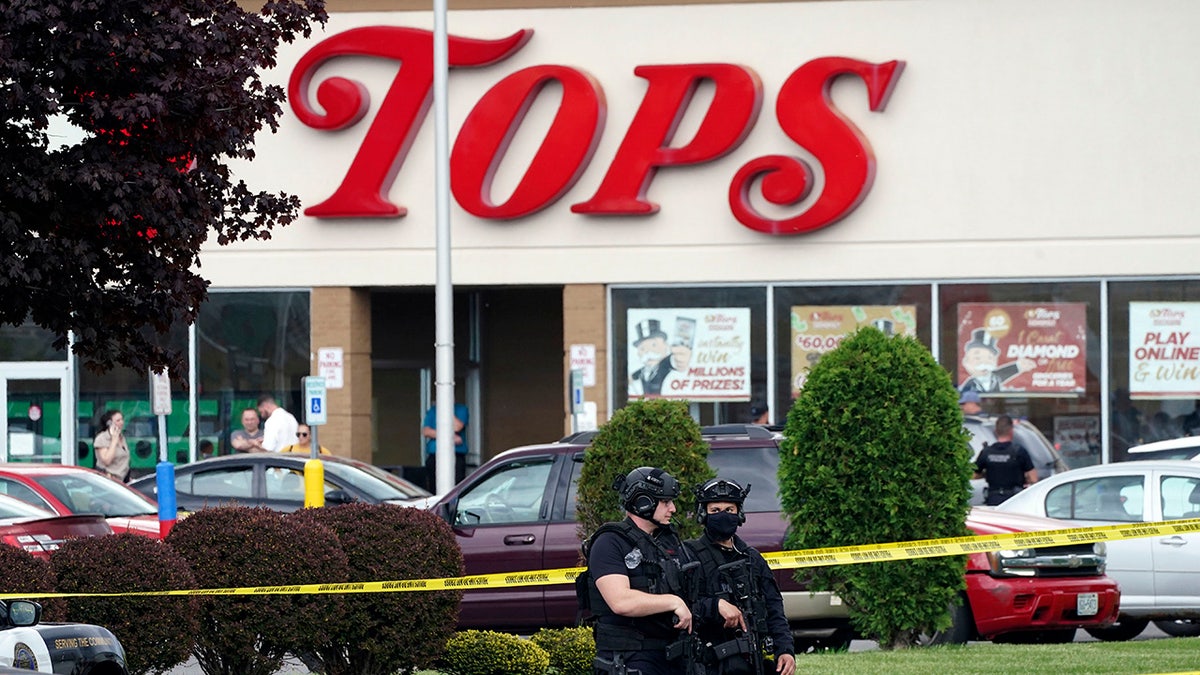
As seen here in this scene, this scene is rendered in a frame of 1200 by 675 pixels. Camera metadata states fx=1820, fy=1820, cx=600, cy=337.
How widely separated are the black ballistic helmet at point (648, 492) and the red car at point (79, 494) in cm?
806

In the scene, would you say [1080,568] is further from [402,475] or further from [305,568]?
[402,475]

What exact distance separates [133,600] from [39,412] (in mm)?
17003

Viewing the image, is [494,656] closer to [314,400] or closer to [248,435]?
[314,400]

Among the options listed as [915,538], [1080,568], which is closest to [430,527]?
[915,538]

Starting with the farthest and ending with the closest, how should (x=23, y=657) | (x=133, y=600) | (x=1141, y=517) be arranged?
(x=1141, y=517) < (x=133, y=600) < (x=23, y=657)

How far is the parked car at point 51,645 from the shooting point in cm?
722

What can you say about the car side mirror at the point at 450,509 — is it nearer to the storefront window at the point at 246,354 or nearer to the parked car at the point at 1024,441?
the parked car at the point at 1024,441

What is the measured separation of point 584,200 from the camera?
964 inches

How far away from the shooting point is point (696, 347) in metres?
24.8

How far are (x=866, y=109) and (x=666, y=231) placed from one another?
10.2 feet

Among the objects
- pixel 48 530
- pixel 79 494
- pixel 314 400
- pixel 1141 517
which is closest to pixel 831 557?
pixel 1141 517

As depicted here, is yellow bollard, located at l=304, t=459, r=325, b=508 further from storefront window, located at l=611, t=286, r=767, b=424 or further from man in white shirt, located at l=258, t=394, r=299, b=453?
storefront window, located at l=611, t=286, r=767, b=424

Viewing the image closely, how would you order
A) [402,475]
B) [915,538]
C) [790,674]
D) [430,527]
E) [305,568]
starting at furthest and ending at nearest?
1. [402,475]
2. [915,538]
3. [430,527]
4. [305,568]
5. [790,674]

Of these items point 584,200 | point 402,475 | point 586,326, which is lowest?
point 402,475
